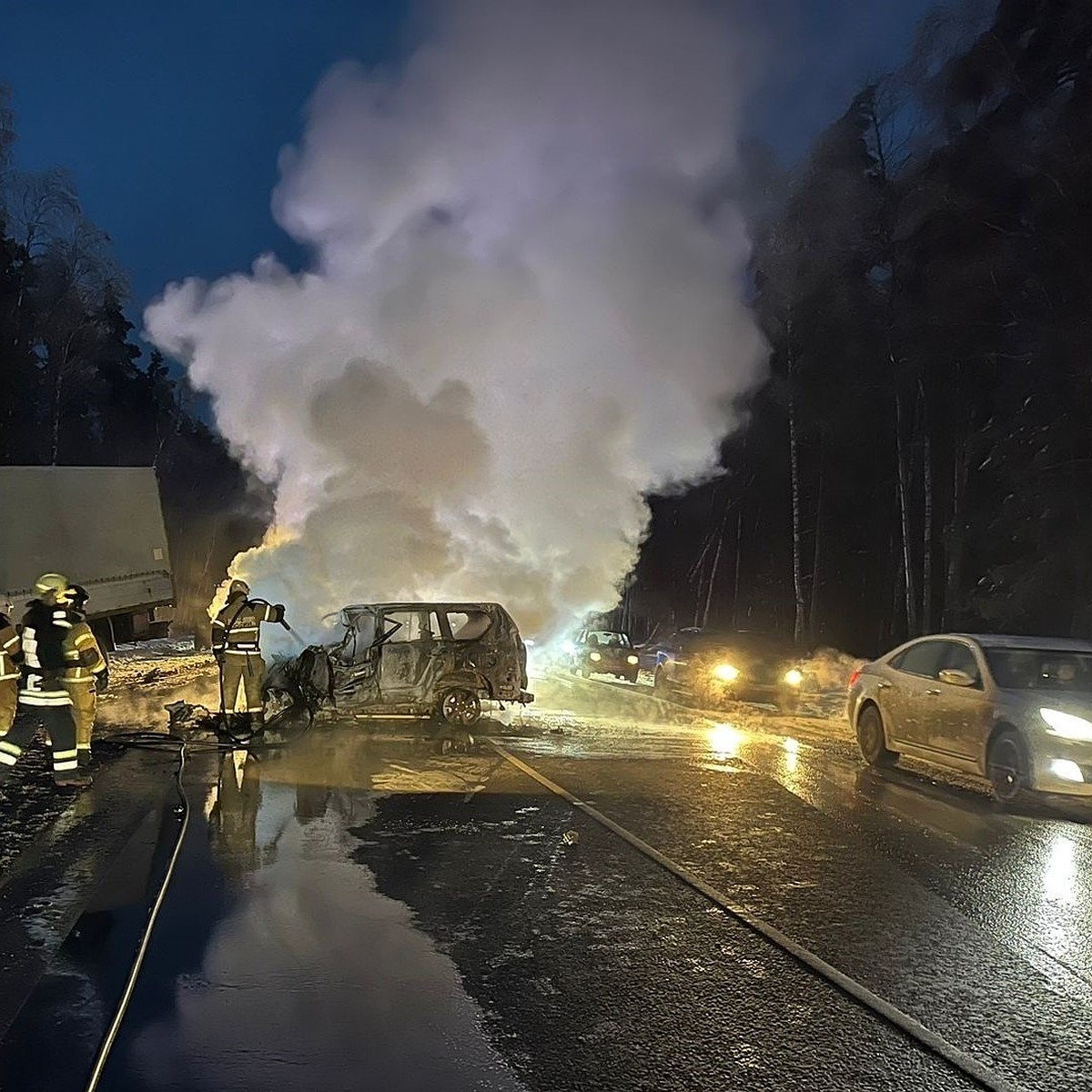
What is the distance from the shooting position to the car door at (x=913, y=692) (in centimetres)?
1093

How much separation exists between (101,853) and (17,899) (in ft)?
3.83

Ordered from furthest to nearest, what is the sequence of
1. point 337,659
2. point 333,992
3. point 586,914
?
point 337,659 < point 586,914 < point 333,992

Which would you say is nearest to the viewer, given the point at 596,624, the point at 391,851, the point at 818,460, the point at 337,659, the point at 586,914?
the point at 586,914

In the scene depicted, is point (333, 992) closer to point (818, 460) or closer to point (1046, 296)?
point (1046, 296)

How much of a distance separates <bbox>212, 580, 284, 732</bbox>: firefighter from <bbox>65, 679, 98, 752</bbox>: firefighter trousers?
269 cm

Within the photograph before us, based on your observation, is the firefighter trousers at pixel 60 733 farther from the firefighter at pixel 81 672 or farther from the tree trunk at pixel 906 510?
the tree trunk at pixel 906 510

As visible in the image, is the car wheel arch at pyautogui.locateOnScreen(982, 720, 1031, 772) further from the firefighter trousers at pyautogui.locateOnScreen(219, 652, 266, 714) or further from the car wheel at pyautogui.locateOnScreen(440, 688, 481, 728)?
the firefighter trousers at pyautogui.locateOnScreen(219, 652, 266, 714)

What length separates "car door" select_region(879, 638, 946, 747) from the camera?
1093 cm

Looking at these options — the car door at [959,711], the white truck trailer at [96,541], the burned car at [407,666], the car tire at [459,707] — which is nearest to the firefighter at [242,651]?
the burned car at [407,666]

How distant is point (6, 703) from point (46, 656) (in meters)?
1.10

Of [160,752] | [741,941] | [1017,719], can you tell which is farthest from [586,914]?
[160,752]

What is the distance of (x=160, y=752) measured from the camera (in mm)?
12070

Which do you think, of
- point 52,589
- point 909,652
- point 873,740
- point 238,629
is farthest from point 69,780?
point 909,652

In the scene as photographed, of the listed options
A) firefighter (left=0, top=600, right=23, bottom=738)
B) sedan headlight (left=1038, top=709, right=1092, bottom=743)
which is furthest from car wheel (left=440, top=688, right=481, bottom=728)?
sedan headlight (left=1038, top=709, right=1092, bottom=743)
